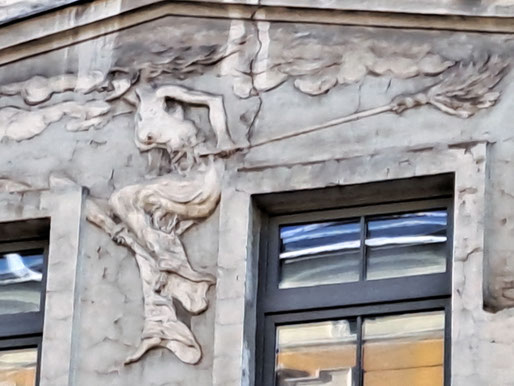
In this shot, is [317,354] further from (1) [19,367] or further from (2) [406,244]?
(1) [19,367]

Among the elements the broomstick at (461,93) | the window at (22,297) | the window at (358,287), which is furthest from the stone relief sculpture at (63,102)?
the broomstick at (461,93)

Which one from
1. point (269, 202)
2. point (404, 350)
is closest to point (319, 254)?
point (269, 202)

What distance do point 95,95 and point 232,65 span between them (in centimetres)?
83

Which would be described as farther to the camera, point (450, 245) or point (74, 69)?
point (74, 69)

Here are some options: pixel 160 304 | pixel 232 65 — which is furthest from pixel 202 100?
pixel 160 304

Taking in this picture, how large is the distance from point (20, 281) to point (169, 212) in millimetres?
1005

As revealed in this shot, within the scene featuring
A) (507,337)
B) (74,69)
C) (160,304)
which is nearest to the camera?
(507,337)

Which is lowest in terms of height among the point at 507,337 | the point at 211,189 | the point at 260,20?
the point at 507,337

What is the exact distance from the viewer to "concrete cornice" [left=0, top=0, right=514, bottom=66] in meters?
13.9

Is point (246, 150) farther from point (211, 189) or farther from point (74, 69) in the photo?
point (74, 69)

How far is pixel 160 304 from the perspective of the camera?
1391cm

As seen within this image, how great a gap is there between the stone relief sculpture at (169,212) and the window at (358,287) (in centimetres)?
37

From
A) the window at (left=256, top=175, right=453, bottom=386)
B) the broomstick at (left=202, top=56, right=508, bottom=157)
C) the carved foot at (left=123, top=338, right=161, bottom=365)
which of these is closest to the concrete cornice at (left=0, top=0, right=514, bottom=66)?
the broomstick at (left=202, top=56, right=508, bottom=157)

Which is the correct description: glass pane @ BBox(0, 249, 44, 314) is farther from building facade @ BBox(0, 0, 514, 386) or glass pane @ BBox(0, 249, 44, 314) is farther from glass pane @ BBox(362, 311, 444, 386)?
glass pane @ BBox(362, 311, 444, 386)
